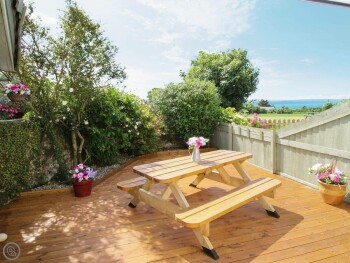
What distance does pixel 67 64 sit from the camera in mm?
4535

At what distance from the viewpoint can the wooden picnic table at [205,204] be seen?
7.47 ft

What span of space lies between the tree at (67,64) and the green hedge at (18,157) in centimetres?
48

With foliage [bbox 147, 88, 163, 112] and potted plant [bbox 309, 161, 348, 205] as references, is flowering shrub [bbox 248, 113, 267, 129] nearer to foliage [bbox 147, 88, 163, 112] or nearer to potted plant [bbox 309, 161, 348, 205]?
foliage [bbox 147, 88, 163, 112]

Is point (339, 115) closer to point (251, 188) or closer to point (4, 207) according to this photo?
point (251, 188)

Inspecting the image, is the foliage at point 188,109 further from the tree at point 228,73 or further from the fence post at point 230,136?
the tree at point 228,73

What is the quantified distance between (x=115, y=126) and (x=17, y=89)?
228 cm

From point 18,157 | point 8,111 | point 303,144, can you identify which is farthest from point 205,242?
point 8,111

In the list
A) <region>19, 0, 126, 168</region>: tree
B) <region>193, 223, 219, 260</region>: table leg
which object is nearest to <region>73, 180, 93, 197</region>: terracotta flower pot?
<region>19, 0, 126, 168</region>: tree

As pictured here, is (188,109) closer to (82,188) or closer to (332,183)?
(82,188)

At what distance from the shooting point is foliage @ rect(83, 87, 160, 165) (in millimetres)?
5441

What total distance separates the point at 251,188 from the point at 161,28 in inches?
269

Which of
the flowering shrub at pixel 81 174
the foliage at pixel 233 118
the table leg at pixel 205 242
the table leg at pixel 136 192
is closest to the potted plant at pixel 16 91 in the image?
the flowering shrub at pixel 81 174

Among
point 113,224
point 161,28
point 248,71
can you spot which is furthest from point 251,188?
point 248,71

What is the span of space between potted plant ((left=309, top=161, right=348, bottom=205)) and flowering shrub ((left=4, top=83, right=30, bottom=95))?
499 centimetres
